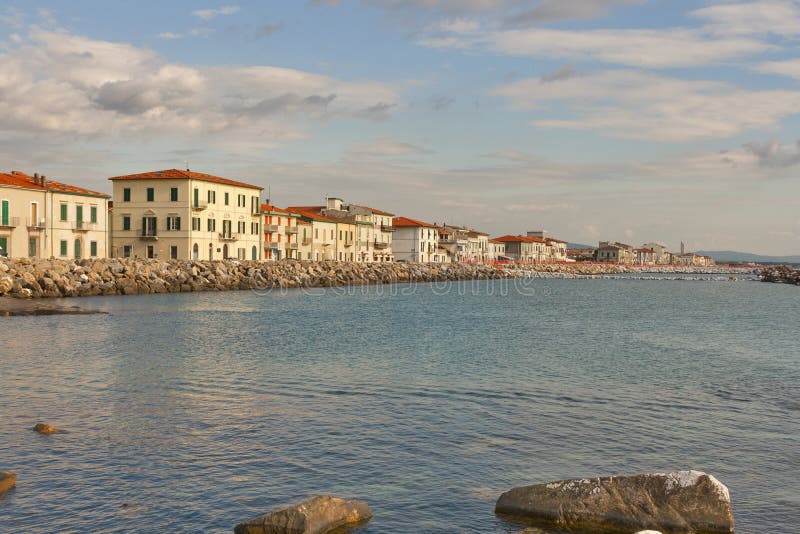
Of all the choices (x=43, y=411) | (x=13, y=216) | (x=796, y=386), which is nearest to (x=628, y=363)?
(x=796, y=386)

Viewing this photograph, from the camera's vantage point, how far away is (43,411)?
55.4ft

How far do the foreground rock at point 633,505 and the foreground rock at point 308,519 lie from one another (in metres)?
2.46

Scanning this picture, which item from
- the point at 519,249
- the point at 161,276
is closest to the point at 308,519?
the point at 161,276

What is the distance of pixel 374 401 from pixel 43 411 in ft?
26.6

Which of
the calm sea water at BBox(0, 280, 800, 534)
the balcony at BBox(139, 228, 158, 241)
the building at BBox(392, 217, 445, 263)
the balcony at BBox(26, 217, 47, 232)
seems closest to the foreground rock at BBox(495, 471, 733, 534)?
the calm sea water at BBox(0, 280, 800, 534)

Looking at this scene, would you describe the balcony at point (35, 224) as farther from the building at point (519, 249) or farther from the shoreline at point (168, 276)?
the building at point (519, 249)

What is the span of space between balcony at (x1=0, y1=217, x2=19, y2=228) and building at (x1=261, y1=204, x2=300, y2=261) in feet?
116

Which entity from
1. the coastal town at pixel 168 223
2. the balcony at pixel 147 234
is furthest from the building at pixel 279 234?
the balcony at pixel 147 234

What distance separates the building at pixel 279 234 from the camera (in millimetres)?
94062

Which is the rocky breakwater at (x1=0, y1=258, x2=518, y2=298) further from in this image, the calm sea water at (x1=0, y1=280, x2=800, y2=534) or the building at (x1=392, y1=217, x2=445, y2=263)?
the building at (x1=392, y1=217, x2=445, y2=263)

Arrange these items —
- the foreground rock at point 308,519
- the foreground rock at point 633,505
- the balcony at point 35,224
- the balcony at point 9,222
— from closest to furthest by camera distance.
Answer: the foreground rock at point 308,519
the foreground rock at point 633,505
the balcony at point 9,222
the balcony at point 35,224

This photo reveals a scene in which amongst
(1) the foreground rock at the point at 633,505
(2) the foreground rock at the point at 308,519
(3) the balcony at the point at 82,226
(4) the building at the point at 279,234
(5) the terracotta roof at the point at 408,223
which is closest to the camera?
(2) the foreground rock at the point at 308,519

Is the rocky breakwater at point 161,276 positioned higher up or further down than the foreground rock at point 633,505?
higher up

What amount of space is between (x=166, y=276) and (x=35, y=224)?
1192 centimetres
